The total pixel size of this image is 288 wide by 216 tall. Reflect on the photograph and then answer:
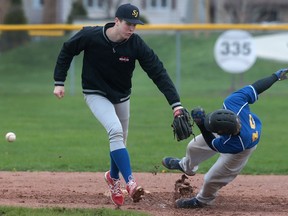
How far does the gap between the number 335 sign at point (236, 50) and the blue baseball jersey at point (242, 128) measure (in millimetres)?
13977

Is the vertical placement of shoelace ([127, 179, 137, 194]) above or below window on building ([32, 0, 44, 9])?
above

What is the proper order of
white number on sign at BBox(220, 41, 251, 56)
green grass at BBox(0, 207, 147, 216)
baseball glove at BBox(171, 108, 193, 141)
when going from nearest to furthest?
green grass at BBox(0, 207, 147, 216), baseball glove at BBox(171, 108, 193, 141), white number on sign at BBox(220, 41, 251, 56)

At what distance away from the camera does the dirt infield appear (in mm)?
6953

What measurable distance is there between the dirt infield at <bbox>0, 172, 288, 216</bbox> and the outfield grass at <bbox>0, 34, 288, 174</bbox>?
60 centimetres

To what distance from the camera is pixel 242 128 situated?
6.43m

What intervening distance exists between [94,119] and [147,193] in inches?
329

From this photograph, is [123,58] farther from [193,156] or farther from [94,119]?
[94,119]

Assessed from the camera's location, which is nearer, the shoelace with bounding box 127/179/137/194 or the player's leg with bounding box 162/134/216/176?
the shoelace with bounding box 127/179/137/194

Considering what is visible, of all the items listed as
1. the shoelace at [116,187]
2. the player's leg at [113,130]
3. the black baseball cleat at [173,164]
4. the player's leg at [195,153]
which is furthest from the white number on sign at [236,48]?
the player's leg at [113,130]

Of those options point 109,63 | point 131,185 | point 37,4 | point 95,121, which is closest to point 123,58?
point 109,63

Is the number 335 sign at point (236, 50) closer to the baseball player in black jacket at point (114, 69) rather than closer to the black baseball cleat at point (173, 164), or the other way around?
the black baseball cleat at point (173, 164)

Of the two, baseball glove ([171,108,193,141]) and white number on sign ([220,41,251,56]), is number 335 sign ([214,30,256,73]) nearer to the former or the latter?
white number on sign ([220,41,251,56])

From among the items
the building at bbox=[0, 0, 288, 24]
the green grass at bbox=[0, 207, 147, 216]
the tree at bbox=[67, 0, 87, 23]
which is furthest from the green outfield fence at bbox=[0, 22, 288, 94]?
the tree at bbox=[67, 0, 87, 23]

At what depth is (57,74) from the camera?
692 cm
